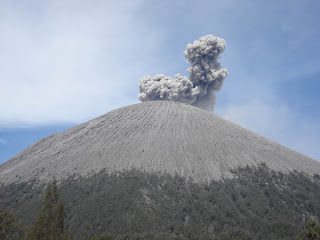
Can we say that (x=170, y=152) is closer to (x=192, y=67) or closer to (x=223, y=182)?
(x=223, y=182)

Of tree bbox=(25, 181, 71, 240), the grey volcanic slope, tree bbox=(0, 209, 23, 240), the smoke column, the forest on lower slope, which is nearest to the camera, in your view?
tree bbox=(25, 181, 71, 240)

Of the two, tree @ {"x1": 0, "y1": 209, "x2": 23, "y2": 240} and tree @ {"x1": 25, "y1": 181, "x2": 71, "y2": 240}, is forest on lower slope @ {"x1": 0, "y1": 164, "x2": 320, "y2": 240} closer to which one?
tree @ {"x1": 0, "y1": 209, "x2": 23, "y2": 240}

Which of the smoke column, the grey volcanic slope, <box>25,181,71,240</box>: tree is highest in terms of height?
the smoke column

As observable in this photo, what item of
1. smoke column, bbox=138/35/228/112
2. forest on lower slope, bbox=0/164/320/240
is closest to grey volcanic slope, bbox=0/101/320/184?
forest on lower slope, bbox=0/164/320/240

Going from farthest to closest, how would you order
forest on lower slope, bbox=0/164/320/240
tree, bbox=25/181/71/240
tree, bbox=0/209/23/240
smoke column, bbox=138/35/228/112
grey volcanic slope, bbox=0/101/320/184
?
smoke column, bbox=138/35/228/112
grey volcanic slope, bbox=0/101/320/184
forest on lower slope, bbox=0/164/320/240
tree, bbox=0/209/23/240
tree, bbox=25/181/71/240

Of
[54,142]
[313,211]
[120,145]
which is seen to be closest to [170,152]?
[120,145]

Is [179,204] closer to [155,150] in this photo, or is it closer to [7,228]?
[155,150]

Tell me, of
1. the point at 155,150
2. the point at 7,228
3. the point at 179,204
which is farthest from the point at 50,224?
the point at 155,150
